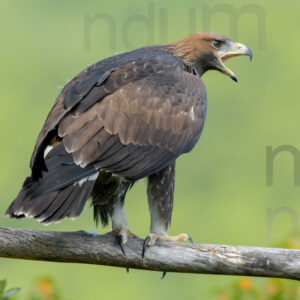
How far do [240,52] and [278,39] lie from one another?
8148mm

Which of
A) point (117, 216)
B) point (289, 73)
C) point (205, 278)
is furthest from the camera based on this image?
point (289, 73)

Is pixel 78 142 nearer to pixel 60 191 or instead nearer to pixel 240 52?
pixel 60 191

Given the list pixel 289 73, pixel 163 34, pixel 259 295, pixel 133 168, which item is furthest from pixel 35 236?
pixel 289 73

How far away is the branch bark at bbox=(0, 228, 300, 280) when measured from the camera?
444 centimetres

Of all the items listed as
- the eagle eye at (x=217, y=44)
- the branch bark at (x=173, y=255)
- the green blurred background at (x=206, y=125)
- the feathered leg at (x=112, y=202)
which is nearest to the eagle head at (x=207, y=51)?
the eagle eye at (x=217, y=44)

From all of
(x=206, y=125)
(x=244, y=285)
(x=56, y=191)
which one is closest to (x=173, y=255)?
(x=56, y=191)

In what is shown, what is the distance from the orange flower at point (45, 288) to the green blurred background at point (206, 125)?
12.4ft

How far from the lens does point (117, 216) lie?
5074 millimetres

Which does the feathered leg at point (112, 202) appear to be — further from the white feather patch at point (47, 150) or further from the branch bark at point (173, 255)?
the white feather patch at point (47, 150)

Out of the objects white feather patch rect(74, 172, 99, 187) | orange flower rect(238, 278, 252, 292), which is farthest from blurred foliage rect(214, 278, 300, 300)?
white feather patch rect(74, 172, 99, 187)

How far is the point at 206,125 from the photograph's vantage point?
451 inches

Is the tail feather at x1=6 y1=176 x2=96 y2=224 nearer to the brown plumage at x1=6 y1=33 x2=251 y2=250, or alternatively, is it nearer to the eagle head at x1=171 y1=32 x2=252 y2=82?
the brown plumage at x1=6 y1=33 x2=251 y2=250

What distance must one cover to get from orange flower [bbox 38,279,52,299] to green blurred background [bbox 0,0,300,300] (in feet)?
12.4

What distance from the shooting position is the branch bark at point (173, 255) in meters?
4.44
